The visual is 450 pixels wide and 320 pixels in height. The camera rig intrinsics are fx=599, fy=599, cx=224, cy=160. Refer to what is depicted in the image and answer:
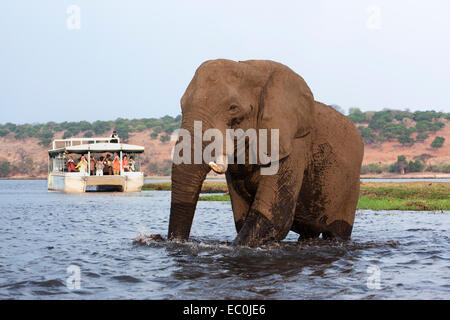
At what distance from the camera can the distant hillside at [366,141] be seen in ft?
310

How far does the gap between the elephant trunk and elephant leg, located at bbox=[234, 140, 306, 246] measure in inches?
30.7

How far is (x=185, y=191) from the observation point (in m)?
7.59

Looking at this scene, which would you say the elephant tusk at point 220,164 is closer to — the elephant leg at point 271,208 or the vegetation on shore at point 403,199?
the elephant leg at point 271,208

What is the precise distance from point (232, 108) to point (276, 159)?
37.0 inches

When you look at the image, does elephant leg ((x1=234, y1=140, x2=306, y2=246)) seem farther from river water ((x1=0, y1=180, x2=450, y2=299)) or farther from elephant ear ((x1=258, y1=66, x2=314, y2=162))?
elephant ear ((x1=258, y1=66, x2=314, y2=162))

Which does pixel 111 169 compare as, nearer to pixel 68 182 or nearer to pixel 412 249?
pixel 68 182

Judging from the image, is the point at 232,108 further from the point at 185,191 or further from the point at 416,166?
the point at 416,166

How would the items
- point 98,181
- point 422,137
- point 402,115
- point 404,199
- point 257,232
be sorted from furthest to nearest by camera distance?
point 402,115 < point 422,137 < point 98,181 < point 404,199 < point 257,232

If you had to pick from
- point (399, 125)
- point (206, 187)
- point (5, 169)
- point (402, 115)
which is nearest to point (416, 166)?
point (399, 125)

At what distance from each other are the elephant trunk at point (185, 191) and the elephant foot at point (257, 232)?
765 millimetres

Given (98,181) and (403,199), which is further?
(98,181)

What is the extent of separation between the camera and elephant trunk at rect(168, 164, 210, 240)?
24.5 ft

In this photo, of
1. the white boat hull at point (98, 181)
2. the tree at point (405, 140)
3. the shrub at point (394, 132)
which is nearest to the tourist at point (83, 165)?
the white boat hull at point (98, 181)

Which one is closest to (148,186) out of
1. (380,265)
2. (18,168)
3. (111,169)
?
(111,169)
